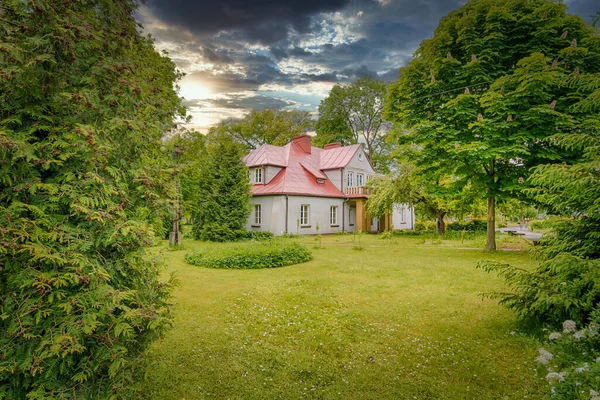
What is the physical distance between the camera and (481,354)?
473cm

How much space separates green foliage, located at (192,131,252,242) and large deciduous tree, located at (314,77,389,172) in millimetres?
22121

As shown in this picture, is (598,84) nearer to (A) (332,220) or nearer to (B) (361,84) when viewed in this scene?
(A) (332,220)

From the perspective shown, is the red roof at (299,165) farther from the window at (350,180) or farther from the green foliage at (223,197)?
the green foliage at (223,197)

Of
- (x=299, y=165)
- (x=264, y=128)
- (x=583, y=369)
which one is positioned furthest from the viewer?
(x=264, y=128)

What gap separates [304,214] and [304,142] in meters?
8.05

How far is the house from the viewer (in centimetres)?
2305

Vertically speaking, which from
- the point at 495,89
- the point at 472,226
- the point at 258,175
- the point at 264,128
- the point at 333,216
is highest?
the point at 264,128

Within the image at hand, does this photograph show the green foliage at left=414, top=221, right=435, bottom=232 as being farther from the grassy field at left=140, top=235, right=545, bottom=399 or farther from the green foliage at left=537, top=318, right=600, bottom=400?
the green foliage at left=537, top=318, right=600, bottom=400

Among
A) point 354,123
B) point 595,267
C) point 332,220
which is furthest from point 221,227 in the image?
point 354,123

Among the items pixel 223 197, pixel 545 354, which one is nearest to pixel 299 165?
pixel 223 197

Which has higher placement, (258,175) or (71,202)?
(258,175)

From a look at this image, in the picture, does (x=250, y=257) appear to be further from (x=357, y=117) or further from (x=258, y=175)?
(x=357, y=117)

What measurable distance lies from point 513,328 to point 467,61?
10678 mm

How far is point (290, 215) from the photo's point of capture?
23.0 meters
